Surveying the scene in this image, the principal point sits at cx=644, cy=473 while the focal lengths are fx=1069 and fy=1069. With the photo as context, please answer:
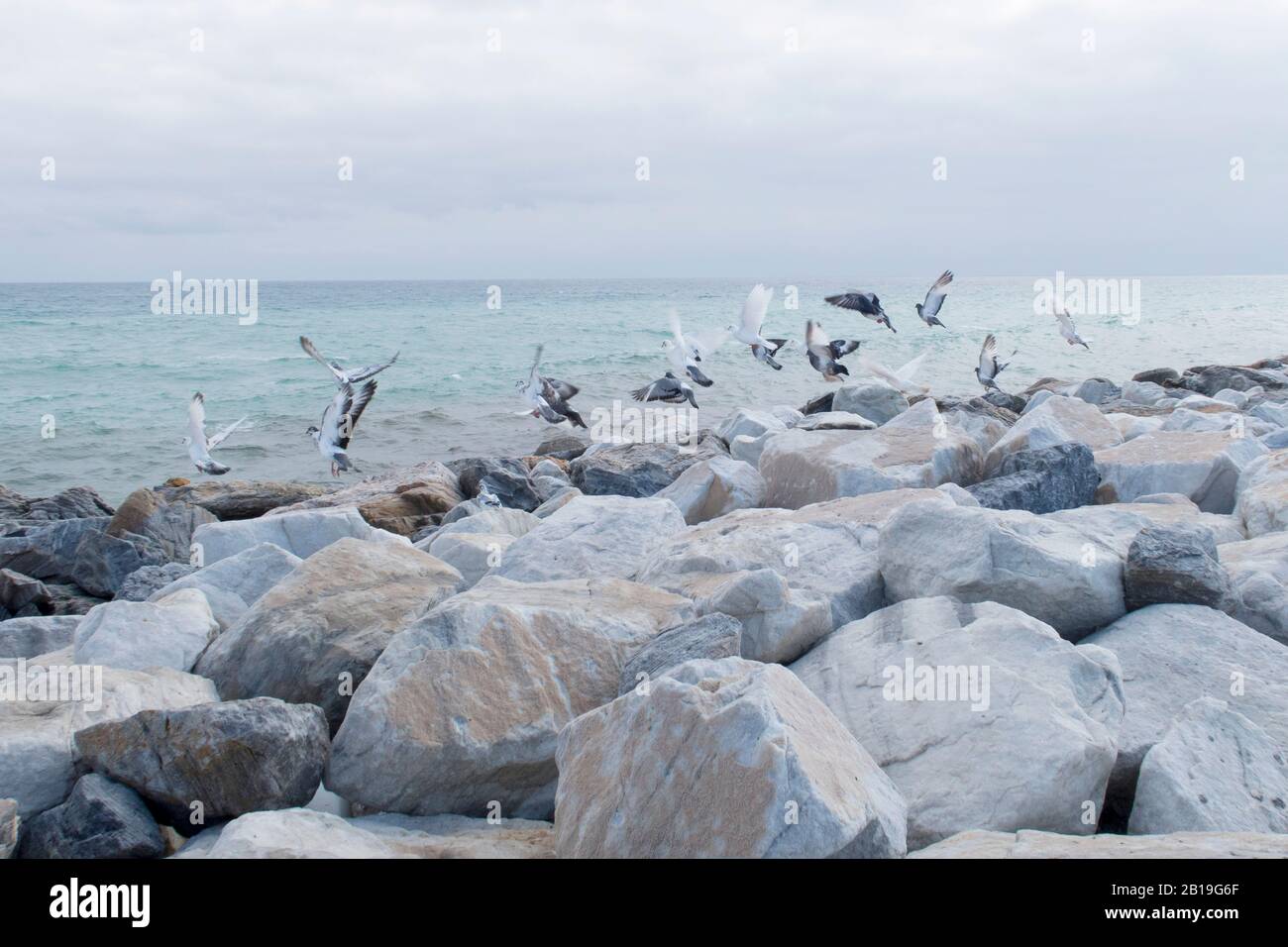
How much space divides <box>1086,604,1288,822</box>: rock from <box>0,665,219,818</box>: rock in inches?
130

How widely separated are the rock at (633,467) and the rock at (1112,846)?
648 centimetres

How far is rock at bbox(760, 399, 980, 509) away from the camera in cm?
691

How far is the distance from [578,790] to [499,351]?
29.9 meters

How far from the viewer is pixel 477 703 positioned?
12.0ft

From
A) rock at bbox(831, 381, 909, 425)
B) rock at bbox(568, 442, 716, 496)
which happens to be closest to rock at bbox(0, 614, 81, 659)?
rock at bbox(568, 442, 716, 496)

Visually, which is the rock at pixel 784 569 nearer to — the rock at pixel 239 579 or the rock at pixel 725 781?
the rock at pixel 725 781

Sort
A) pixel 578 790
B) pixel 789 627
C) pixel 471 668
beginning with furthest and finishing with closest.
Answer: pixel 789 627, pixel 471 668, pixel 578 790

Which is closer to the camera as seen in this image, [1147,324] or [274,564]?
[274,564]

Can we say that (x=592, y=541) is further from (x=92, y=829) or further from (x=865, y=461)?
(x=92, y=829)
